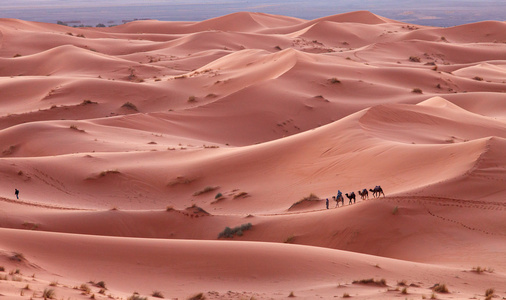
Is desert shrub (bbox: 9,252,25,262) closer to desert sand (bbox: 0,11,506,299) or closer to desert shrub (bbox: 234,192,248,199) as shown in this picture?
desert sand (bbox: 0,11,506,299)

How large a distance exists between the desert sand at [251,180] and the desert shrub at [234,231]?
0.17 m

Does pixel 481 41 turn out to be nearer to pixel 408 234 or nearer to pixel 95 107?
pixel 95 107

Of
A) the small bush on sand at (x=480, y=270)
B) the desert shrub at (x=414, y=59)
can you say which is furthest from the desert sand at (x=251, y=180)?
the desert shrub at (x=414, y=59)

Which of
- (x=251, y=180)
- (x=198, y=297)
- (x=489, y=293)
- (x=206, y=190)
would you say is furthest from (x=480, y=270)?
(x=206, y=190)

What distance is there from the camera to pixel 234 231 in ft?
48.8

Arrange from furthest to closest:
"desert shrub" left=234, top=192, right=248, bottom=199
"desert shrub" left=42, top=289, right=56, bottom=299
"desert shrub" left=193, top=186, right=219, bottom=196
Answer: "desert shrub" left=193, top=186, right=219, bottom=196
"desert shrub" left=234, top=192, right=248, bottom=199
"desert shrub" left=42, top=289, right=56, bottom=299

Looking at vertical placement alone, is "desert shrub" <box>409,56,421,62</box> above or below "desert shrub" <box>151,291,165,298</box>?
above

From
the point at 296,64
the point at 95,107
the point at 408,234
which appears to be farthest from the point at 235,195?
the point at 296,64

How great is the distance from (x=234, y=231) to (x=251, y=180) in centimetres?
514

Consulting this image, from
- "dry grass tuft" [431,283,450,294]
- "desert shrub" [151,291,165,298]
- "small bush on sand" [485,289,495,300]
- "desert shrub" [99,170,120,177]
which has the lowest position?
"small bush on sand" [485,289,495,300]

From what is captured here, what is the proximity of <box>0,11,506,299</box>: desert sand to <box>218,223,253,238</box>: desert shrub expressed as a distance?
17 centimetres

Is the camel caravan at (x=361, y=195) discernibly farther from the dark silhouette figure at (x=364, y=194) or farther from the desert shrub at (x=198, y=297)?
the desert shrub at (x=198, y=297)

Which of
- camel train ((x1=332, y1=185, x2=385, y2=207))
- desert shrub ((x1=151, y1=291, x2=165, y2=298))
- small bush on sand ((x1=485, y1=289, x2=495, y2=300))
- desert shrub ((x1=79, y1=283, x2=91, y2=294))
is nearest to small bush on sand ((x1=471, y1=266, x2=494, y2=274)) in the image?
small bush on sand ((x1=485, y1=289, x2=495, y2=300))

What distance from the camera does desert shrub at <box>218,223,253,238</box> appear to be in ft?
48.4
